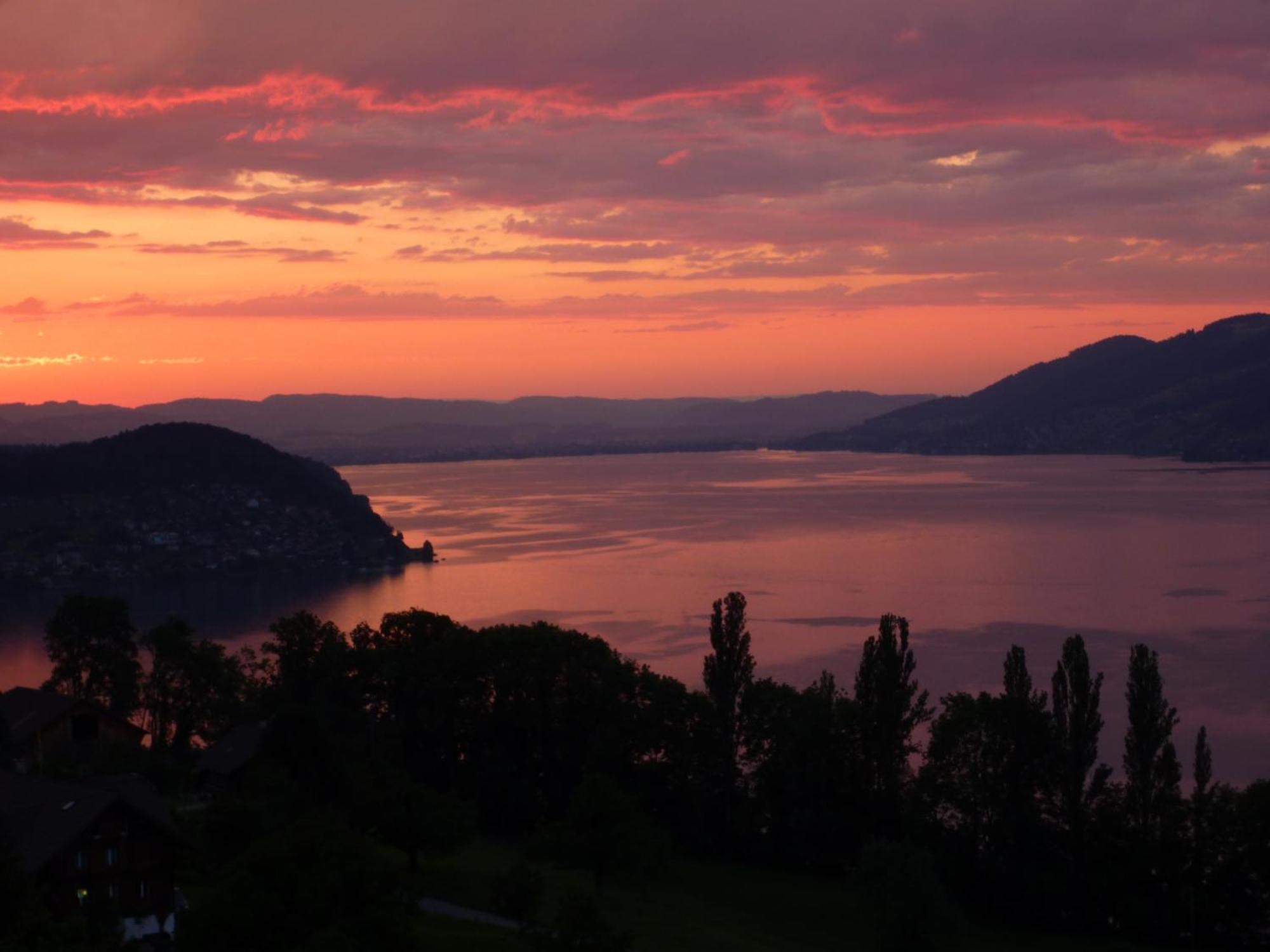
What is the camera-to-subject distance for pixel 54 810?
2325cm

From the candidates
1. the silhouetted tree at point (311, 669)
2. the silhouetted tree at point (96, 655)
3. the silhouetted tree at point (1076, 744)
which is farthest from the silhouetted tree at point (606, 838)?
the silhouetted tree at point (96, 655)

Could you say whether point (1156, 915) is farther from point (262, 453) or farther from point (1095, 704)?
point (262, 453)

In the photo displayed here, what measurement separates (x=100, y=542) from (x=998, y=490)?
108296 mm

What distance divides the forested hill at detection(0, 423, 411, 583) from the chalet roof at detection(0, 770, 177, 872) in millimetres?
77279

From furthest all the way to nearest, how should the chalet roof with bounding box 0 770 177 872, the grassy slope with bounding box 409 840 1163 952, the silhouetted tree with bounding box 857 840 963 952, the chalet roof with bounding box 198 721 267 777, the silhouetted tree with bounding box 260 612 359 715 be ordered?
the silhouetted tree with bounding box 260 612 359 715 → the chalet roof with bounding box 198 721 267 777 → the grassy slope with bounding box 409 840 1163 952 → the silhouetted tree with bounding box 857 840 963 952 → the chalet roof with bounding box 0 770 177 872

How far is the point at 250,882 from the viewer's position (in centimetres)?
1925

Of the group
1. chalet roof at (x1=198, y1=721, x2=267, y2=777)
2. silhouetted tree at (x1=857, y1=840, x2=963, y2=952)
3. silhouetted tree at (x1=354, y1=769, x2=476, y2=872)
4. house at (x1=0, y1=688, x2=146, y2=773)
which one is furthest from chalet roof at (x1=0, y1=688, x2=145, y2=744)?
silhouetted tree at (x1=857, y1=840, x2=963, y2=952)

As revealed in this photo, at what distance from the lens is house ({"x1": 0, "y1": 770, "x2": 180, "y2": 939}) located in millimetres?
22312

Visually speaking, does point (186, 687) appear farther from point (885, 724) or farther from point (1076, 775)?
point (1076, 775)

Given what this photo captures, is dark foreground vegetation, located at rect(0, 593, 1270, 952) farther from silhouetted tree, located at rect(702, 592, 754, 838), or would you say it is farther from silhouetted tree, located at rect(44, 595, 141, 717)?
silhouetted tree, located at rect(44, 595, 141, 717)

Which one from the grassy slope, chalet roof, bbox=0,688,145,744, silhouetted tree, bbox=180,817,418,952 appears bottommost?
the grassy slope

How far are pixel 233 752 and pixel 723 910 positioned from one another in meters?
14.2

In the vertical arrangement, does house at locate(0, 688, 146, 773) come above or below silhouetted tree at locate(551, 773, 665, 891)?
above

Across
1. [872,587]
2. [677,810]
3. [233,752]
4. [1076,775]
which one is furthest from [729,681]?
[872,587]
